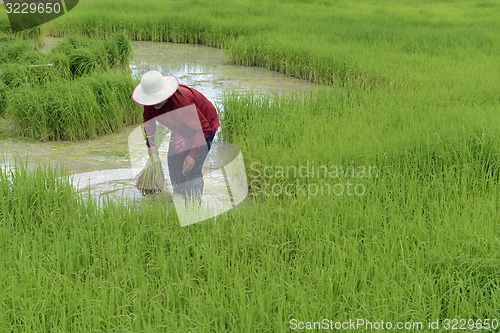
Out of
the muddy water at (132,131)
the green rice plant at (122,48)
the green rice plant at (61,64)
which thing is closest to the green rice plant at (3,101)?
the muddy water at (132,131)

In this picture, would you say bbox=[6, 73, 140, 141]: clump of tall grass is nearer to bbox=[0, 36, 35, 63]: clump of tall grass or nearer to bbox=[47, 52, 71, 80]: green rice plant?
bbox=[47, 52, 71, 80]: green rice plant

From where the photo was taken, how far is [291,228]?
2.81 m

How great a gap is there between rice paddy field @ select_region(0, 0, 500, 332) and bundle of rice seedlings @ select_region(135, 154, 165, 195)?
1.69ft

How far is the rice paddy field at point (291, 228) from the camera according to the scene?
7.02ft

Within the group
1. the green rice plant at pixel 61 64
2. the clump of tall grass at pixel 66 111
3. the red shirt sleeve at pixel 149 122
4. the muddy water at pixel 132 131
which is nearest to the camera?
the red shirt sleeve at pixel 149 122

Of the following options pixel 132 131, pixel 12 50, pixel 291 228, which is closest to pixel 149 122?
pixel 291 228

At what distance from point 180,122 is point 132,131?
7.46 ft

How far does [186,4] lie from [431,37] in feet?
18.7

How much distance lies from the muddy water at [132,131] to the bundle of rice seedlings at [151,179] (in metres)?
0.08

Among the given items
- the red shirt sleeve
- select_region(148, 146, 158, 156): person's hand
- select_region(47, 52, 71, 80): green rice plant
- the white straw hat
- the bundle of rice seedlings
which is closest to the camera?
the white straw hat

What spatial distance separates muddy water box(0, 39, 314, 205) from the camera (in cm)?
407

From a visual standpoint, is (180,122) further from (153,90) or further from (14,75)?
(14,75)

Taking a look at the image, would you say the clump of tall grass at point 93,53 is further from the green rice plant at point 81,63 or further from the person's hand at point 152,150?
the person's hand at point 152,150

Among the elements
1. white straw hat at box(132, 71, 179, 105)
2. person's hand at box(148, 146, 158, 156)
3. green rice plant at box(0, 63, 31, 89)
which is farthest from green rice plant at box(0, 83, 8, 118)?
white straw hat at box(132, 71, 179, 105)
